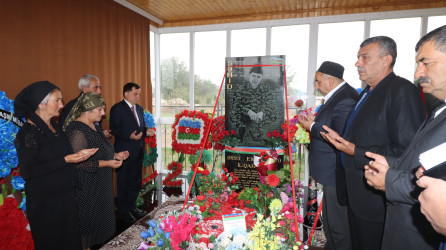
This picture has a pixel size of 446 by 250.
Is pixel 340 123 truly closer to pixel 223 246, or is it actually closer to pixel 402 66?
pixel 223 246

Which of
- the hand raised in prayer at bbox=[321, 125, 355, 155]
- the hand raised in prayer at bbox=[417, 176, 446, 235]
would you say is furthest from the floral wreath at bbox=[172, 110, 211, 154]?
the hand raised in prayer at bbox=[417, 176, 446, 235]

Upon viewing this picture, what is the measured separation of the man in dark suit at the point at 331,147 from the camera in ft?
6.38

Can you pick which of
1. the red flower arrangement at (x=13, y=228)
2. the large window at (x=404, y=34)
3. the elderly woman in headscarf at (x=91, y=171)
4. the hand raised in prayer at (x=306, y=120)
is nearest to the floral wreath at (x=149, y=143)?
the elderly woman in headscarf at (x=91, y=171)

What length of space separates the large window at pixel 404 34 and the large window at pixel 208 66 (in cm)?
267

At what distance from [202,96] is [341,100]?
352cm

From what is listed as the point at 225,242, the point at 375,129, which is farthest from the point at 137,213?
the point at 375,129

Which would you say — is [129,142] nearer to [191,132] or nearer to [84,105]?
[191,132]

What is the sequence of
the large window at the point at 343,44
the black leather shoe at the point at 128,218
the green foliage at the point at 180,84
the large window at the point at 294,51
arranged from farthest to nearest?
1. the green foliage at the point at 180,84
2. the large window at the point at 294,51
3. the large window at the point at 343,44
4. the black leather shoe at the point at 128,218

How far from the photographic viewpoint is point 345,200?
1736 mm

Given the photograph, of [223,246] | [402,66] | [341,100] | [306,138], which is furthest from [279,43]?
[223,246]

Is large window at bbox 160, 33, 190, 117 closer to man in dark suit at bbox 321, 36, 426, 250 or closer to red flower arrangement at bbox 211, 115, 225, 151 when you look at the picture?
red flower arrangement at bbox 211, 115, 225, 151

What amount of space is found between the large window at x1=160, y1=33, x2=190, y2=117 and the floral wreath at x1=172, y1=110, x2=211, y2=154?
1112 mm

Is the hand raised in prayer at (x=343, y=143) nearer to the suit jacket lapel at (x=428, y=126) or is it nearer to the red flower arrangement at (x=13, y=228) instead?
the suit jacket lapel at (x=428, y=126)

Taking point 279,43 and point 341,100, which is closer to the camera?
point 341,100
